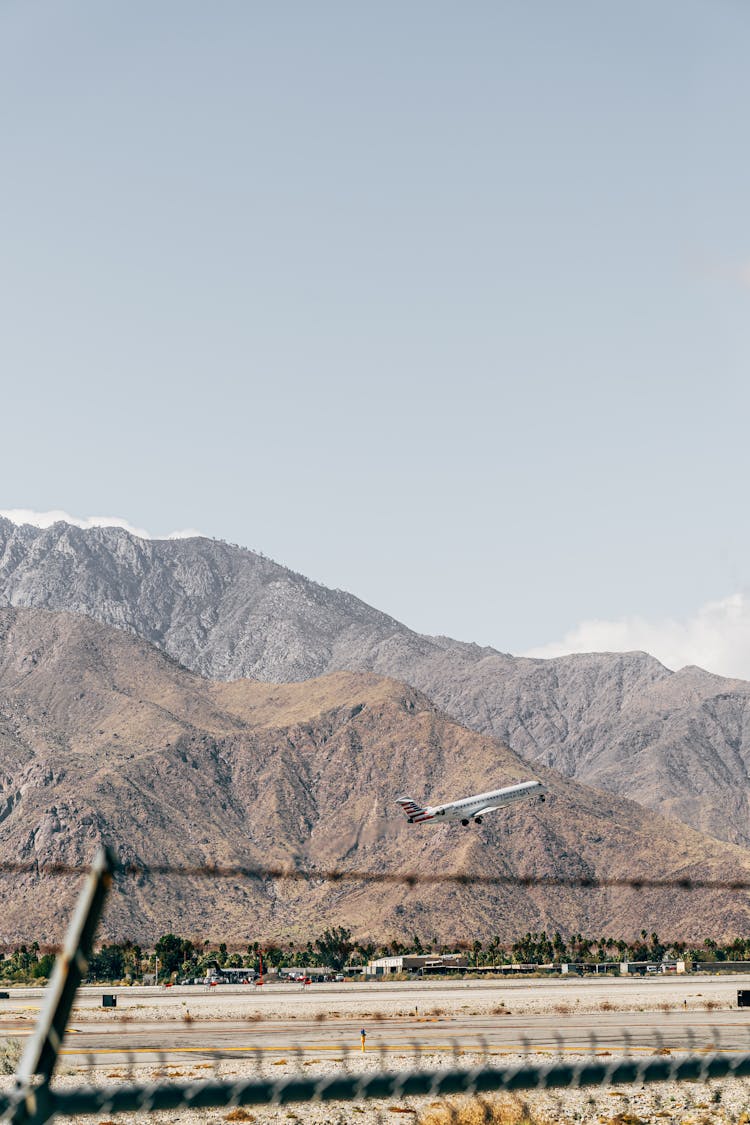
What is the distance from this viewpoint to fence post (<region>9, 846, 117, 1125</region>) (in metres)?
7.63

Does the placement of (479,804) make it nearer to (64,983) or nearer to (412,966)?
(412,966)

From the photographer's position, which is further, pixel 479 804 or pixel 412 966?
pixel 412 966

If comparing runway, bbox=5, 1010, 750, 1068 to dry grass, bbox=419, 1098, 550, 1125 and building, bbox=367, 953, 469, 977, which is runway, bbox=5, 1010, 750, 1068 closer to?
dry grass, bbox=419, 1098, 550, 1125

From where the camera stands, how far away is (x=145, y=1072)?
4694 centimetres

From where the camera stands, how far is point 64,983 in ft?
25.4

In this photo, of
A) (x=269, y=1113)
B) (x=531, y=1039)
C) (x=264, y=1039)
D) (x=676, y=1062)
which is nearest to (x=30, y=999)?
(x=264, y=1039)

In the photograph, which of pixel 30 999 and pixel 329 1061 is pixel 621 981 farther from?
pixel 329 1061

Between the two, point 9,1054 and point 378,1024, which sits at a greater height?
point 9,1054

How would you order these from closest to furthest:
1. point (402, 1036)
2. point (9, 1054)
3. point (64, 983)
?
1. point (64, 983)
2. point (9, 1054)
3. point (402, 1036)

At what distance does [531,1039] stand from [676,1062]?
50934 millimetres

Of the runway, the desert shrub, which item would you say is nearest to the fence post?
the runway

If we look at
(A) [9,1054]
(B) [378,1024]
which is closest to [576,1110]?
(A) [9,1054]

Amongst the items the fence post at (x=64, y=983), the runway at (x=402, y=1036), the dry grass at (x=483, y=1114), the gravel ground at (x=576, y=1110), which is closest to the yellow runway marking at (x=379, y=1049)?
the runway at (x=402, y=1036)

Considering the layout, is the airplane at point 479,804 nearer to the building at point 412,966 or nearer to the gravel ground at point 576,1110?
the building at point 412,966
